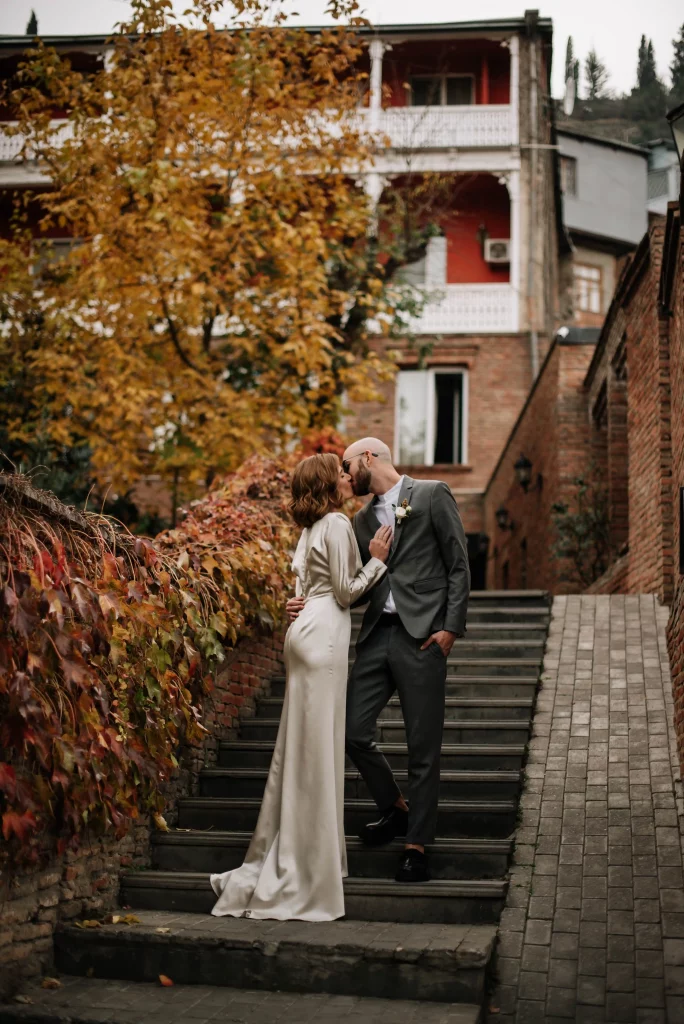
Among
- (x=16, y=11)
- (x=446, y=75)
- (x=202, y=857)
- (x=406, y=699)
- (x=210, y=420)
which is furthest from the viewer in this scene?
(x=446, y=75)

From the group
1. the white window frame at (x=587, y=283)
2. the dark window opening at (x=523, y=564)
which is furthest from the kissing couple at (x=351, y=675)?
the white window frame at (x=587, y=283)

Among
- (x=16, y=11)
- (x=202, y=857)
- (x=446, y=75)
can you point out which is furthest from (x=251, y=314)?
(x=446, y=75)

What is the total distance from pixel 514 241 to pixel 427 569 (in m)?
20.7

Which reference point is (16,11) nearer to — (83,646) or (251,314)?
(251,314)

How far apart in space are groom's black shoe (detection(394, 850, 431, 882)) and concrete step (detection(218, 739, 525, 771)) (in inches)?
43.5

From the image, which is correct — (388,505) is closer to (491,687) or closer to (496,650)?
(491,687)

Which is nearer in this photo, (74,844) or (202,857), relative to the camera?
(74,844)

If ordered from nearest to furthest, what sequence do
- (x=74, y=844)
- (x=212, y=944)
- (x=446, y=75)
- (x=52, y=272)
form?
(x=212, y=944) < (x=74, y=844) < (x=52, y=272) < (x=446, y=75)

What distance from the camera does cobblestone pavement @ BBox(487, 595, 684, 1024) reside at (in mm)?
4301

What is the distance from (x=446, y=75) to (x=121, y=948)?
2426cm

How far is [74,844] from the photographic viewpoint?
4.89 m

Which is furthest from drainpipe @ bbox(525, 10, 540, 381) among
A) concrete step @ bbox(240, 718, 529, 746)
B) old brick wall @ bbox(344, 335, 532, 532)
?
concrete step @ bbox(240, 718, 529, 746)

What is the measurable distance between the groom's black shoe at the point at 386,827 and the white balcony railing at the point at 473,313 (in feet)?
63.8

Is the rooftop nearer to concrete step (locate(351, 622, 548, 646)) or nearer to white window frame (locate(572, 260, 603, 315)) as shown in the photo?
white window frame (locate(572, 260, 603, 315))
